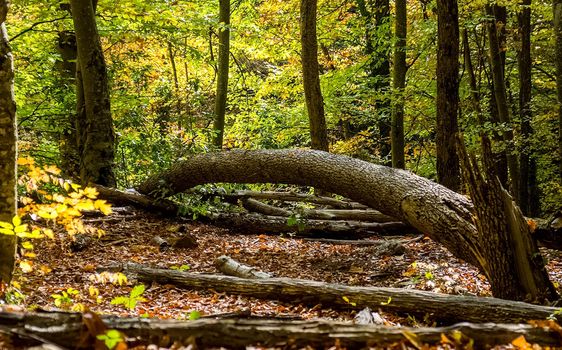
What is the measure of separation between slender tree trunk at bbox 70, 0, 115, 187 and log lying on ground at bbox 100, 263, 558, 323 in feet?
12.7

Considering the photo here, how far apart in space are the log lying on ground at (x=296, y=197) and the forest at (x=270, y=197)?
0.03 meters

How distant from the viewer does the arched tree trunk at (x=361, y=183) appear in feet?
19.2

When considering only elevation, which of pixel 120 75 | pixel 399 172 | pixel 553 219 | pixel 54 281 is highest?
pixel 120 75

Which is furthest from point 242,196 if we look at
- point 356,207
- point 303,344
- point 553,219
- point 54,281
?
point 303,344

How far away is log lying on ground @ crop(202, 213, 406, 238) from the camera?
361 inches

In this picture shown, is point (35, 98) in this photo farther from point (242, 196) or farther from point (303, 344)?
point (303, 344)

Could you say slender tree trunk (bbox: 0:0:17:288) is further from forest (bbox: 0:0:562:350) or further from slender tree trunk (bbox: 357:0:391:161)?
slender tree trunk (bbox: 357:0:391:161)

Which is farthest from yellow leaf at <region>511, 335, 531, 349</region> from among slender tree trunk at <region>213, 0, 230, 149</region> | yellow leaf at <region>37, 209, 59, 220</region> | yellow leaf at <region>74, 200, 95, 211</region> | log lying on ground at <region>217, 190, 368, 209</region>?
slender tree trunk at <region>213, 0, 230, 149</region>

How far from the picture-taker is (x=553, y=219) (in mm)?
5027

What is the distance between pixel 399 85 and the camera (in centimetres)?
1277

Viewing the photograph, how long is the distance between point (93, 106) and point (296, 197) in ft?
15.2

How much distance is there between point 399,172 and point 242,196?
14.7 feet

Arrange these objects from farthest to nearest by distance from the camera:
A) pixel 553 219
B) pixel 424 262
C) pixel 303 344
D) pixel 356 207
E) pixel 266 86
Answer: pixel 266 86, pixel 356 207, pixel 424 262, pixel 553 219, pixel 303 344

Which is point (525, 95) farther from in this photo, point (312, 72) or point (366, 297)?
point (366, 297)
